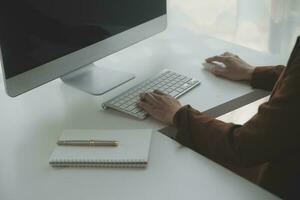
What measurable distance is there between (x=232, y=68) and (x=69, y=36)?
560 millimetres

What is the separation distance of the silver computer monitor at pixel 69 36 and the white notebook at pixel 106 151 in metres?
0.21

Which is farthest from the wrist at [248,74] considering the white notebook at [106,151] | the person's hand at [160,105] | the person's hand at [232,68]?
the white notebook at [106,151]

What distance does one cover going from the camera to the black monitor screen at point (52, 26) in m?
1.20

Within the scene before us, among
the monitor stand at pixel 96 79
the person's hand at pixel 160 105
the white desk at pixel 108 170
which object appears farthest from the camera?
the monitor stand at pixel 96 79

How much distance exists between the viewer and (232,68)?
5.22ft

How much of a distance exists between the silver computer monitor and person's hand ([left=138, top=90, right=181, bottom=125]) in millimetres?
183

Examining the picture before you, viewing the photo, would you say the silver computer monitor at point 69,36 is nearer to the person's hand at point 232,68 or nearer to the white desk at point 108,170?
the white desk at point 108,170

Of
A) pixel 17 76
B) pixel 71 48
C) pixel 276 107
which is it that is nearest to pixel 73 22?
pixel 71 48

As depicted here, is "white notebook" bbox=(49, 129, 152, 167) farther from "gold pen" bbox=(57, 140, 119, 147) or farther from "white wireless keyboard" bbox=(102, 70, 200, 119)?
"white wireless keyboard" bbox=(102, 70, 200, 119)

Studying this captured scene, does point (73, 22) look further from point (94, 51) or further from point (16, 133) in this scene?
point (16, 133)

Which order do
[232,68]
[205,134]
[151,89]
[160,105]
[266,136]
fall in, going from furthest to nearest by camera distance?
[232,68] < [151,89] < [160,105] < [205,134] < [266,136]

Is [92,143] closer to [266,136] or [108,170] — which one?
[108,170]

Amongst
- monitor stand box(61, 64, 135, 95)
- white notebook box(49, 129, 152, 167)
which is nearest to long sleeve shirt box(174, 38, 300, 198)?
white notebook box(49, 129, 152, 167)

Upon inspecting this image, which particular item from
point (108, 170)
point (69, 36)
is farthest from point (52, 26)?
point (108, 170)
